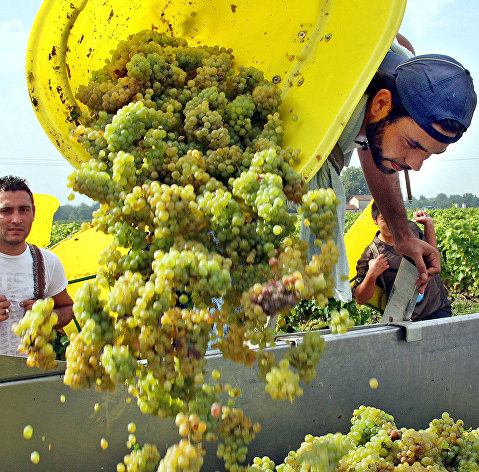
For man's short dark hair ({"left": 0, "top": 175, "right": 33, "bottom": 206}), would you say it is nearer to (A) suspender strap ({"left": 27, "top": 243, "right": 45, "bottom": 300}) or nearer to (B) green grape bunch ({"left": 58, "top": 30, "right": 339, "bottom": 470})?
(A) suspender strap ({"left": 27, "top": 243, "right": 45, "bottom": 300})

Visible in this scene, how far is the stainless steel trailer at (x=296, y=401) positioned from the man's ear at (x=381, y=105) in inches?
37.5

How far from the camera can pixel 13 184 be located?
2.51 m

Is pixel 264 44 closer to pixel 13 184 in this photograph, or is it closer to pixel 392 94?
pixel 392 94

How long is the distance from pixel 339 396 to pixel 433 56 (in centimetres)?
153

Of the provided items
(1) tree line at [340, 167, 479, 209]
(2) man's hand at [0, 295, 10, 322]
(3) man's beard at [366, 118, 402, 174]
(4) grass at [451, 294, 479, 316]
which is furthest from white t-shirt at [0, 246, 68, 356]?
(1) tree line at [340, 167, 479, 209]

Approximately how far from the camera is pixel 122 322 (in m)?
1.26

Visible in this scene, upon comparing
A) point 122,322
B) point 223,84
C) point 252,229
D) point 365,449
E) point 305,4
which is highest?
point 305,4

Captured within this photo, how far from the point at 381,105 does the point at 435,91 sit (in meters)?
0.23

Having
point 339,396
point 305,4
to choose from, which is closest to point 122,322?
point 339,396

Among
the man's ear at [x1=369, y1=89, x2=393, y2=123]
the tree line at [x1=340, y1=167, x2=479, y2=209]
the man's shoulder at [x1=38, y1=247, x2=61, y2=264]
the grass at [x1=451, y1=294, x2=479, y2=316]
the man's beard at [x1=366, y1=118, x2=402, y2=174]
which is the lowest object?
the grass at [x1=451, y1=294, x2=479, y2=316]

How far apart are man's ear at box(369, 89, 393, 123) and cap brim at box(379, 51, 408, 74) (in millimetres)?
101

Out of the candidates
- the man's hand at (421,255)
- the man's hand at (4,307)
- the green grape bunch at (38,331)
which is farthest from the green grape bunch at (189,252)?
the man's hand at (421,255)

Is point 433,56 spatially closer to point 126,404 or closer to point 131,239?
point 131,239

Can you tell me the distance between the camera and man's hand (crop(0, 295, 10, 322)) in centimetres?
215
